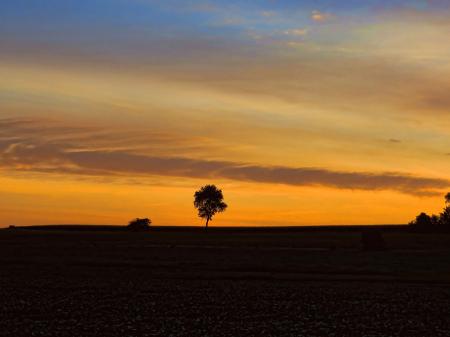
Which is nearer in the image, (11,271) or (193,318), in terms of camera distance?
(193,318)

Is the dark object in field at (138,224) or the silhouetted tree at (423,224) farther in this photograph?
the dark object in field at (138,224)

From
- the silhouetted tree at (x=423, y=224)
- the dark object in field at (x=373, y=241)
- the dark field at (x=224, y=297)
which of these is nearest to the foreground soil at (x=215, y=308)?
the dark field at (x=224, y=297)

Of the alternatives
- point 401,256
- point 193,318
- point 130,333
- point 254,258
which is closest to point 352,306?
point 193,318

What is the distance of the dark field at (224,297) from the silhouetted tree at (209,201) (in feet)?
305

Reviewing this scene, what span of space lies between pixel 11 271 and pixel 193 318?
114 feet

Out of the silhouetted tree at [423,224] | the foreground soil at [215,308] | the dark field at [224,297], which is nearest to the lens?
the foreground soil at [215,308]

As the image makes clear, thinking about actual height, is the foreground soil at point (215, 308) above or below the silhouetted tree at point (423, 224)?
below

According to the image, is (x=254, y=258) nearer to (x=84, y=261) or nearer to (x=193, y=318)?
(x=84, y=261)

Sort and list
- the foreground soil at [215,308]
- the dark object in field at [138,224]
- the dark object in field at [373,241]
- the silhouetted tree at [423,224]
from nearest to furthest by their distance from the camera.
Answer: the foreground soil at [215,308] < the dark object in field at [373,241] < the silhouetted tree at [423,224] < the dark object in field at [138,224]

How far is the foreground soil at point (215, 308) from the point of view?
29656 mm

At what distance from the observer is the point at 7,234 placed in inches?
5320

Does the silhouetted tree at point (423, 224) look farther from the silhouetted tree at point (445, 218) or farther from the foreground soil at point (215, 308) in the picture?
the foreground soil at point (215, 308)

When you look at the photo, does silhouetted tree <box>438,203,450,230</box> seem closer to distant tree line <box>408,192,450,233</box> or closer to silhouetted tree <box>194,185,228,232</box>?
distant tree line <box>408,192,450,233</box>

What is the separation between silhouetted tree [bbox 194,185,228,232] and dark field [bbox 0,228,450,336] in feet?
305
